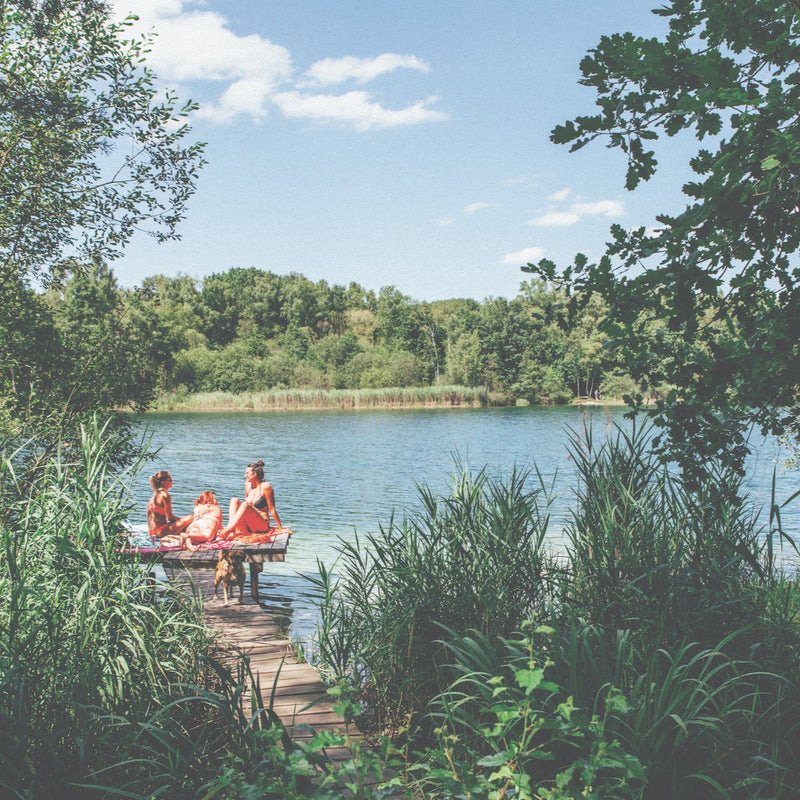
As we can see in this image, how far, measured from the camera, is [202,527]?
6.25m

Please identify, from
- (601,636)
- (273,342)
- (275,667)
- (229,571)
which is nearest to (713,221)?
(601,636)

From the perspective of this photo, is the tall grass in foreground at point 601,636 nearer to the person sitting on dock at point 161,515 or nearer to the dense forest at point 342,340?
the person sitting on dock at point 161,515

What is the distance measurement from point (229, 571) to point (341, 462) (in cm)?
1240

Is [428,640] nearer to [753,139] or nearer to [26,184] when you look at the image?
[753,139]

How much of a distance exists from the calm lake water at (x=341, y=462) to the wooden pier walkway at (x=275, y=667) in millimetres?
334

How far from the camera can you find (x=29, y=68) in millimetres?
5477

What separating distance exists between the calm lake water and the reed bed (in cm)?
427

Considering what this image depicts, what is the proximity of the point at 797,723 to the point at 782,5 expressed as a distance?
2.48 m

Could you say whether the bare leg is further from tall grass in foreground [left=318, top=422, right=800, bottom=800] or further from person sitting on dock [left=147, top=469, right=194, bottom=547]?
tall grass in foreground [left=318, top=422, right=800, bottom=800]

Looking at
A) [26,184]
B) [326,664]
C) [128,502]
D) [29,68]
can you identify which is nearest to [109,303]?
[26,184]

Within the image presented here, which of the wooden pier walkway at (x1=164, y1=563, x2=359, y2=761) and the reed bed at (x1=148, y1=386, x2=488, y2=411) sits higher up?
the reed bed at (x1=148, y1=386, x2=488, y2=411)

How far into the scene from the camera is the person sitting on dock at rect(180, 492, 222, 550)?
616 centimetres

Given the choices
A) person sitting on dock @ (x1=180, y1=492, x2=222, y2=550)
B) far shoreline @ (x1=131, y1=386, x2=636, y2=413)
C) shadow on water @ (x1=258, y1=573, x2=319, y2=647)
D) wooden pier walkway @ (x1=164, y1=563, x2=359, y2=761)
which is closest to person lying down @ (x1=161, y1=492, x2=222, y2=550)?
person sitting on dock @ (x1=180, y1=492, x2=222, y2=550)

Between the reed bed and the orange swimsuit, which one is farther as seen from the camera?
the reed bed
